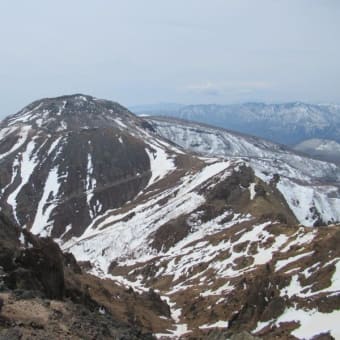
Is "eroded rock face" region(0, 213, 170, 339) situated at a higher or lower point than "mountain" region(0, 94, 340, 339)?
higher

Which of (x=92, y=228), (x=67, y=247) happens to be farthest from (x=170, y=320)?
(x=92, y=228)

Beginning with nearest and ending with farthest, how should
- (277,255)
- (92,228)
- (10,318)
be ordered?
(10,318), (277,255), (92,228)

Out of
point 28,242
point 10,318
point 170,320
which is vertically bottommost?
point 170,320

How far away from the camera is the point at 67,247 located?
557 ft

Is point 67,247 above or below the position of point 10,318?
below

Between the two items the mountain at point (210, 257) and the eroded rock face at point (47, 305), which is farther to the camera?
the mountain at point (210, 257)

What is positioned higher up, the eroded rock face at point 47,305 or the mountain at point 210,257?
the eroded rock face at point 47,305

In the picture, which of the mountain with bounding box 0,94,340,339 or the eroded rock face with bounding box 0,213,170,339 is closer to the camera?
the eroded rock face with bounding box 0,213,170,339

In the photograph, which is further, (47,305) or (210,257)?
(210,257)

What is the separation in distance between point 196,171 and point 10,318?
168 meters

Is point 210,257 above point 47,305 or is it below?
below

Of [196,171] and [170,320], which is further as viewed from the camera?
[196,171]

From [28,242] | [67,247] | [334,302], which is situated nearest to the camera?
[334,302]

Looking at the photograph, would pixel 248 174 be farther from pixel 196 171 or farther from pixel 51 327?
pixel 51 327
